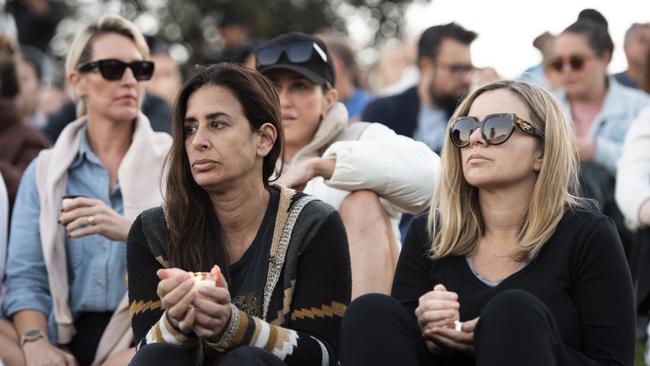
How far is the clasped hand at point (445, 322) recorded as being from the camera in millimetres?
3709

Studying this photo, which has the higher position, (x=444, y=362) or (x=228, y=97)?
(x=228, y=97)

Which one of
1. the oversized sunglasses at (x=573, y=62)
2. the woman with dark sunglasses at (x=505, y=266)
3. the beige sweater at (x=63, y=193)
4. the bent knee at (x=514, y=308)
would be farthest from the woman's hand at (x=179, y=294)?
the oversized sunglasses at (x=573, y=62)

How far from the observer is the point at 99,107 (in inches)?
216

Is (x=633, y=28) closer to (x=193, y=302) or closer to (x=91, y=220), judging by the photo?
(x=91, y=220)

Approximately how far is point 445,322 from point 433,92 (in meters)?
4.44

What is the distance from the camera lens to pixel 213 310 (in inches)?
142

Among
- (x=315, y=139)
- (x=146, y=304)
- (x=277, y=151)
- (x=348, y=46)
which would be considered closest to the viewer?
(x=146, y=304)

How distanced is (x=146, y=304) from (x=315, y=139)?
1670 millimetres

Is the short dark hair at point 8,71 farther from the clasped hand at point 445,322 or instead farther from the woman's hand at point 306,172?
the clasped hand at point 445,322

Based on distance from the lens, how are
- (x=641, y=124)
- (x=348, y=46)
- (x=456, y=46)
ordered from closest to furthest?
(x=641, y=124) → (x=456, y=46) → (x=348, y=46)

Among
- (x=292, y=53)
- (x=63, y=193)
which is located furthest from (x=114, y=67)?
(x=292, y=53)

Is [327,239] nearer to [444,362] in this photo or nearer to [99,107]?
[444,362]

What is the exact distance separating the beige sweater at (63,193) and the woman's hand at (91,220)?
31cm

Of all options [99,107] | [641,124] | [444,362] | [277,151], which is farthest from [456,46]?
[444,362]
